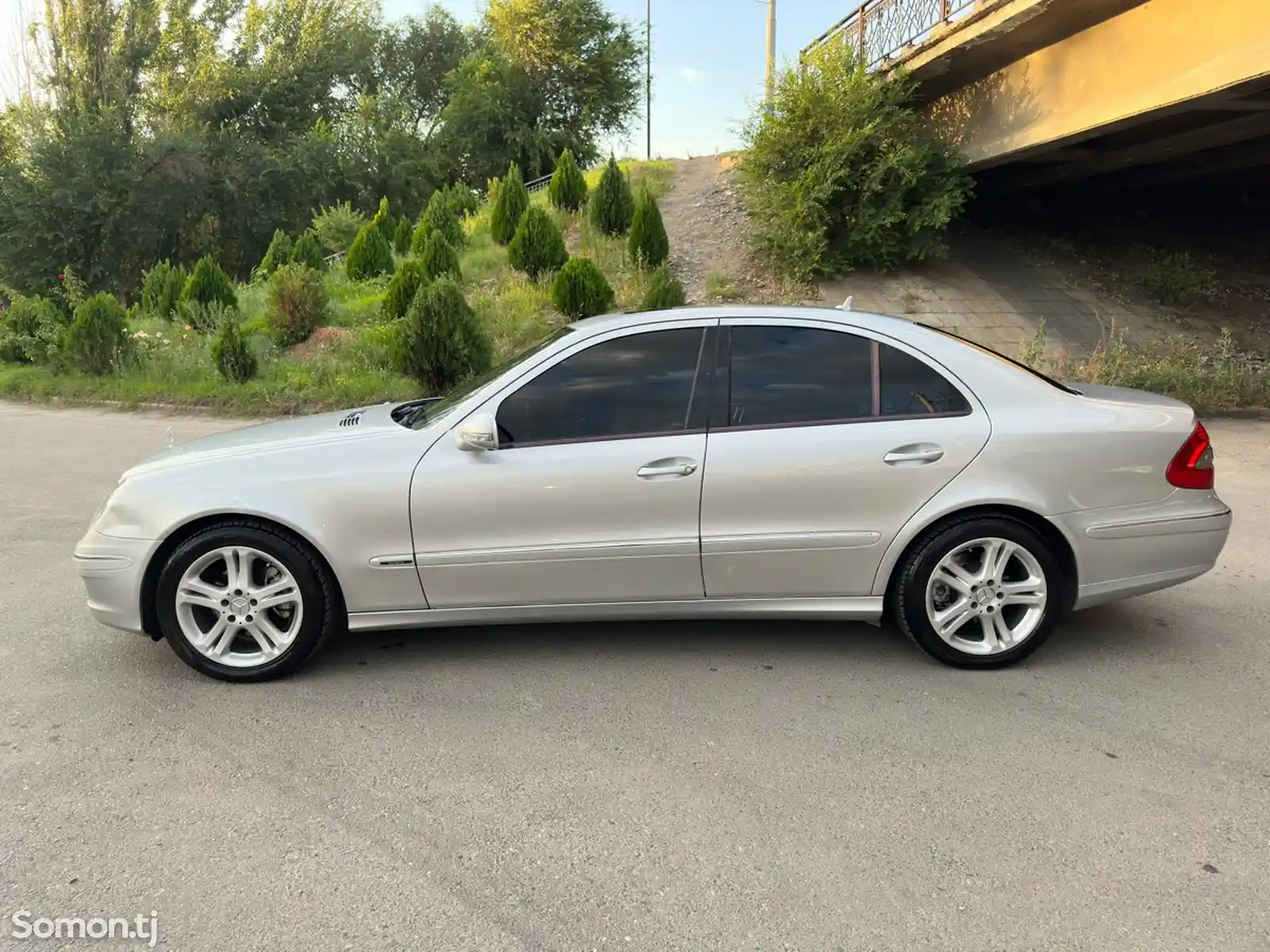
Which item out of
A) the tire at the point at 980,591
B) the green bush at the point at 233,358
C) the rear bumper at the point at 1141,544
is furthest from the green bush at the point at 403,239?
the rear bumper at the point at 1141,544

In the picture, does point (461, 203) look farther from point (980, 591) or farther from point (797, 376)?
point (980, 591)

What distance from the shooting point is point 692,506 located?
3.66 m

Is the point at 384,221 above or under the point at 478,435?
above

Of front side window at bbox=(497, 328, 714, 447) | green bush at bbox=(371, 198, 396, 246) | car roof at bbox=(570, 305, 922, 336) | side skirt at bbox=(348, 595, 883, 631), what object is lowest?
side skirt at bbox=(348, 595, 883, 631)

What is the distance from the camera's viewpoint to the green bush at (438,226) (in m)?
18.1

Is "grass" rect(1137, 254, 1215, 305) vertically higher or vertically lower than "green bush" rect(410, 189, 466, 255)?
lower

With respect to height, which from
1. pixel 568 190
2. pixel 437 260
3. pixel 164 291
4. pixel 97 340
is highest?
pixel 568 190

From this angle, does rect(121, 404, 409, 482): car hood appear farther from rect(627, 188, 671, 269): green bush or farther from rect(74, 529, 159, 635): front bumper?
rect(627, 188, 671, 269): green bush

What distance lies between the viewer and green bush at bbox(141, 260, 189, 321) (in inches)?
687

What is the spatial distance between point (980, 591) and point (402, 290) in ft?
40.2

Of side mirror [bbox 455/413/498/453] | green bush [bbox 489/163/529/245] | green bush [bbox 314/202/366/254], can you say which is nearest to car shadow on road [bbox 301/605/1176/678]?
side mirror [bbox 455/413/498/453]

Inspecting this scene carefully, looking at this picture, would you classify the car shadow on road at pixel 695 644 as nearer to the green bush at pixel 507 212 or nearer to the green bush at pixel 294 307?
the green bush at pixel 294 307

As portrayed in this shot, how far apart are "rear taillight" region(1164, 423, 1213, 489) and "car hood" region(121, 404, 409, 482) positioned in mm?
3357

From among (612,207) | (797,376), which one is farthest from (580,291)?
(797,376)
